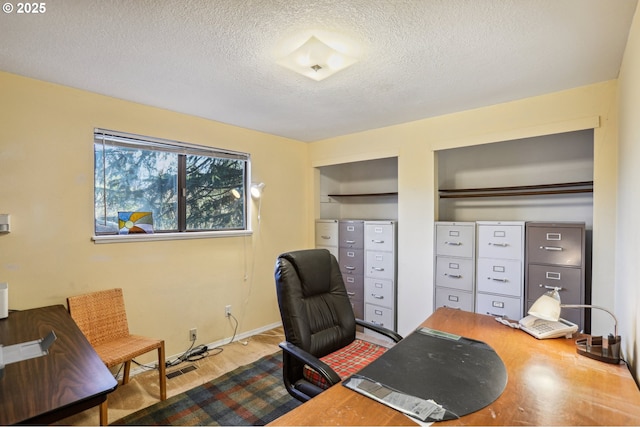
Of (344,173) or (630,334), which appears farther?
(344,173)

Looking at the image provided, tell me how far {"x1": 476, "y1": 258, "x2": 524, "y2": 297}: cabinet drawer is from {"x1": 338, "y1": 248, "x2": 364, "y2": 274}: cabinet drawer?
51.1 inches

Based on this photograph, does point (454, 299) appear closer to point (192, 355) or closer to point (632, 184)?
point (632, 184)

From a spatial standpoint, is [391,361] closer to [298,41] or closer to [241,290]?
[298,41]

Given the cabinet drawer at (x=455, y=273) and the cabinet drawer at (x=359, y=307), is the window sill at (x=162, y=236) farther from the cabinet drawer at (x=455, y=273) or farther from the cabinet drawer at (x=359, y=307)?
the cabinet drawer at (x=455, y=273)

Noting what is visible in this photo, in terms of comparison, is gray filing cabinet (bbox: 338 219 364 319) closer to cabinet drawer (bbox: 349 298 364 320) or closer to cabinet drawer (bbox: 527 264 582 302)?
cabinet drawer (bbox: 349 298 364 320)

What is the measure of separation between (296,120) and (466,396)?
9.25 feet

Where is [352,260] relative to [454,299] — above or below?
above

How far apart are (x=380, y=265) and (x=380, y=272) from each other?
0.08m

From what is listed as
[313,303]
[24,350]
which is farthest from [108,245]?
[313,303]

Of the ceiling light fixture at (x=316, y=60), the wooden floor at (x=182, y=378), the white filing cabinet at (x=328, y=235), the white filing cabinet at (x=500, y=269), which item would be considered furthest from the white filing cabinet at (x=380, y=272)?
the ceiling light fixture at (x=316, y=60)

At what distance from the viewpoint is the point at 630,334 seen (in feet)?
4.99

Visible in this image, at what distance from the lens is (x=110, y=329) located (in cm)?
246

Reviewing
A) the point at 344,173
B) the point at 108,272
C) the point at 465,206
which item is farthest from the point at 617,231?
the point at 108,272

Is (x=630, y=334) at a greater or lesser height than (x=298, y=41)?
lesser
